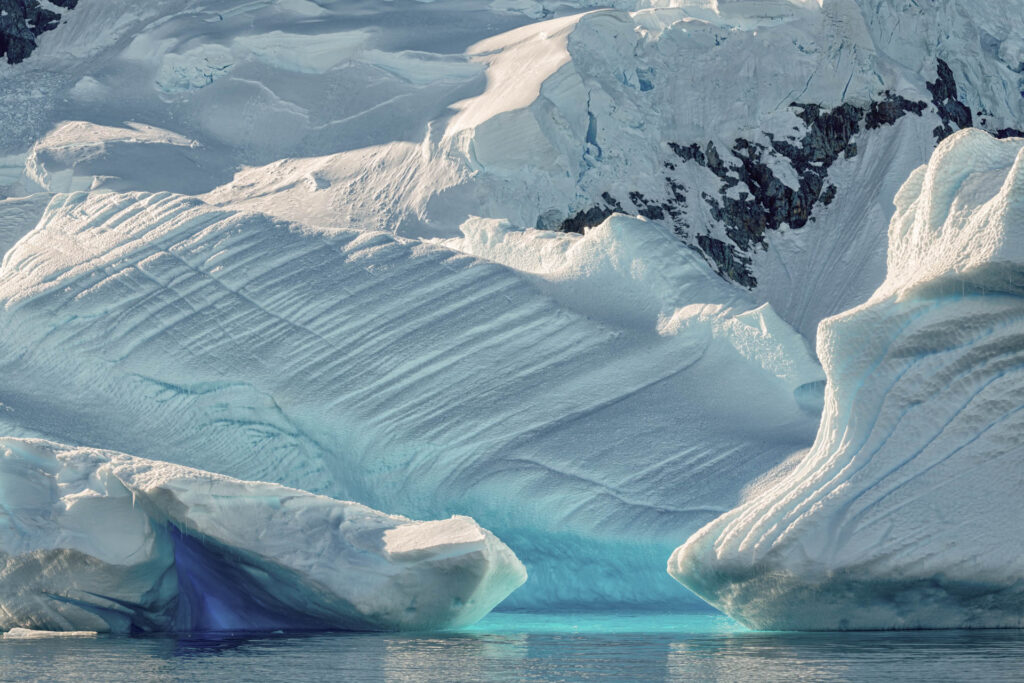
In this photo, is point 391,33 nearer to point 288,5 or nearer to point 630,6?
point 288,5

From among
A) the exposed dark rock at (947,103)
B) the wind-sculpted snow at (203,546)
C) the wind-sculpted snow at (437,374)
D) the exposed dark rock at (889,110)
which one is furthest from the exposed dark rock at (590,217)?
the wind-sculpted snow at (203,546)

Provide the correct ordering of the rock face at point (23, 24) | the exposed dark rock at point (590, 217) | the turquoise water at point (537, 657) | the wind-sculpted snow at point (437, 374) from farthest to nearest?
the rock face at point (23, 24) < the exposed dark rock at point (590, 217) < the wind-sculpted snow at point (437, 374) < the turquoise water at point (537, 657)

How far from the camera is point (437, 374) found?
1298 centimetres

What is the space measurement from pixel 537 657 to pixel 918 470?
9.85 feet

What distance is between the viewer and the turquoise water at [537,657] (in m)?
6.80

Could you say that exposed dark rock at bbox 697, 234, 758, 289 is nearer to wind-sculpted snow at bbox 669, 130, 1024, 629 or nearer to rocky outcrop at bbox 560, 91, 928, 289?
rocky outcrop at bbox 560, 91, 928, 289

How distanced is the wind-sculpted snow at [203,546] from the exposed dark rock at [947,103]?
1397 centimetres

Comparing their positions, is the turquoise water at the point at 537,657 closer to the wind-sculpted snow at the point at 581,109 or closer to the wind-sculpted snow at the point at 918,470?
the wind-sculpted snow at the point at 918,470

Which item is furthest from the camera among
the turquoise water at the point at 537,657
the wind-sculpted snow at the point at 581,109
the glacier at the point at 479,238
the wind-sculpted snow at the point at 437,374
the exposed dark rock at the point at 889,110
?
the exposed dark rock at the point at 889,110

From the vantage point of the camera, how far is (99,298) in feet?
44.6

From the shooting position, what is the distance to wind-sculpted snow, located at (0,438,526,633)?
9.70 metres

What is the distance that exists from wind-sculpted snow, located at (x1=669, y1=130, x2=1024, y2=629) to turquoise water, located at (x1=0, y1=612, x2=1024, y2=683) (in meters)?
0.32

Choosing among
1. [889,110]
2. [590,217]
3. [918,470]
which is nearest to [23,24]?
[590,217]

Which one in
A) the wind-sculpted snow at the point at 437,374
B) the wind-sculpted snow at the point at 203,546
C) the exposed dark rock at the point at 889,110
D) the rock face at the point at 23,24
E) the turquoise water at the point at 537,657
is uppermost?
the rock face at the point at 23,24
